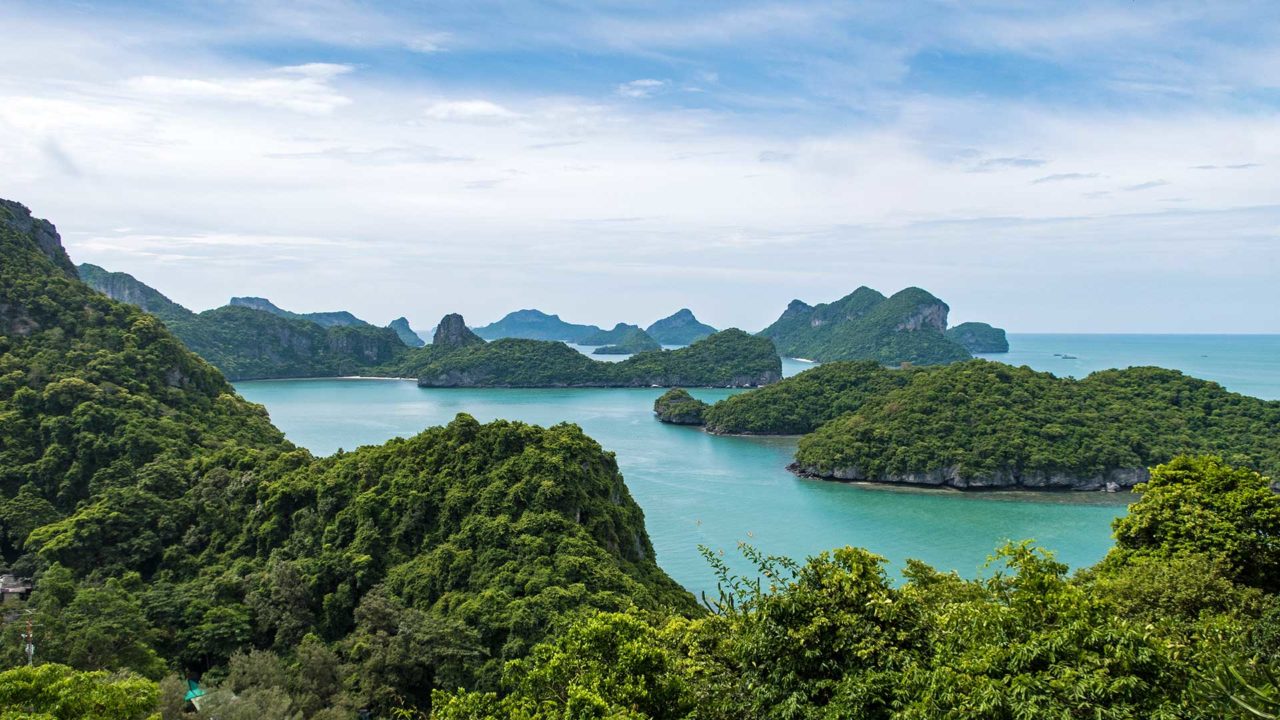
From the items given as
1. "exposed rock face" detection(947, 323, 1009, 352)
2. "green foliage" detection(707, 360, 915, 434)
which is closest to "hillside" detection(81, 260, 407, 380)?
"green foliage" detection(707, 360, 915, 434)

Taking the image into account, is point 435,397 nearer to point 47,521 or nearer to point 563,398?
point 563,398

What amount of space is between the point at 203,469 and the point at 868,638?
23357 millimetres

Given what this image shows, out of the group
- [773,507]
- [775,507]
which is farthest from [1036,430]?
[773,507]

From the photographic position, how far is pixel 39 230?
35.1 meters

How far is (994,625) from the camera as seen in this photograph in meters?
7.01

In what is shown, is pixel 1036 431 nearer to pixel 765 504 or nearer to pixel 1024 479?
pixel 1024 479

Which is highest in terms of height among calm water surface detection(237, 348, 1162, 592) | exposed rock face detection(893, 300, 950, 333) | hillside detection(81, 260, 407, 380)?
exposed rock face detection(893, 300, 950, 333)

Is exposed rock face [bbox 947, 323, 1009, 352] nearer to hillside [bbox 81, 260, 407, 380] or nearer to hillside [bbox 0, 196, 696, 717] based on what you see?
hillside [bbox 81, 260, 407, 380]

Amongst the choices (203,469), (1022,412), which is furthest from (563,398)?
(203,469)

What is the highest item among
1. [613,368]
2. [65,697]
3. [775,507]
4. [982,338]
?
[982,338]

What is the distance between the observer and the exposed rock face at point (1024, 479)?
3981 cm

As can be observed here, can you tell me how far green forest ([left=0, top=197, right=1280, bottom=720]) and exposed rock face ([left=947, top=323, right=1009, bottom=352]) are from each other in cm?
15952

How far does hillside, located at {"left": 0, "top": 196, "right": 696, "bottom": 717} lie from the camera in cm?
1516

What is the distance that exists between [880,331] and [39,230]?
117m
